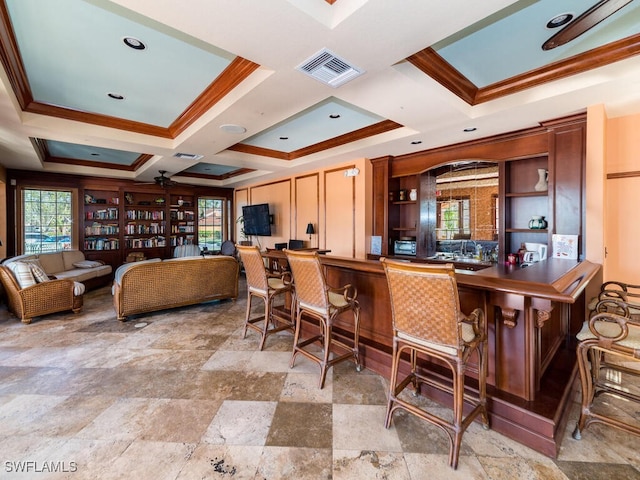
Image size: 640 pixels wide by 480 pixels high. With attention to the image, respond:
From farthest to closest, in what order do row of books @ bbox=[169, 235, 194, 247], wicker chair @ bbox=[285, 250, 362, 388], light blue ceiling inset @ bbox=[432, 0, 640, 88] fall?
row of books @ bbox=[169, 235, 194, 247], wicker chair @ bbox=[285, 250, 362, 388], light blue ceiling inset @ bbox=[432, 0, 640, 88]

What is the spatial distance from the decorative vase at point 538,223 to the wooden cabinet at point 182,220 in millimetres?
8021

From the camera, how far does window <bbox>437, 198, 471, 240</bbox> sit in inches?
177

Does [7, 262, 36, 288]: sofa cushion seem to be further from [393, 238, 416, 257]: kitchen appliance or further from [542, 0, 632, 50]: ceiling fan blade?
[542, 0, 632, 50]: ceiling fan blade

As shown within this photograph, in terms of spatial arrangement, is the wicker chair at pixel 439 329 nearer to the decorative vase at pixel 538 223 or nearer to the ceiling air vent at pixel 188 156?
the decorative vase at pixel 538 223

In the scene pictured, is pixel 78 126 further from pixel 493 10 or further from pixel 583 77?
pixel 583 77

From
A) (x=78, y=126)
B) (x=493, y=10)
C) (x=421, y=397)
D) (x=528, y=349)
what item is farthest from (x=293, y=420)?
(x=78, y=126)

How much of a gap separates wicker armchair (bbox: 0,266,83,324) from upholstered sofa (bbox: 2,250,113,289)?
1171mm

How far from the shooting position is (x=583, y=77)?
8.17ft

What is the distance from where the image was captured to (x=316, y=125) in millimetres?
4234

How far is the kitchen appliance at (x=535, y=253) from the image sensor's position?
3.47 meters

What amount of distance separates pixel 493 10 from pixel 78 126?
477 centimetres

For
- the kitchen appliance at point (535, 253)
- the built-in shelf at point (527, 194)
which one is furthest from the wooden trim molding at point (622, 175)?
the kitchen appliance at point (535, 253)

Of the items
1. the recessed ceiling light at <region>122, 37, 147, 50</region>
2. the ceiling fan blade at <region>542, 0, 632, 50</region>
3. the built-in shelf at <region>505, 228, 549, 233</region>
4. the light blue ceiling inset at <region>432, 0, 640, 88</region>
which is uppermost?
the recessed ceiling light at <region>122, 37, 147, 50</region>

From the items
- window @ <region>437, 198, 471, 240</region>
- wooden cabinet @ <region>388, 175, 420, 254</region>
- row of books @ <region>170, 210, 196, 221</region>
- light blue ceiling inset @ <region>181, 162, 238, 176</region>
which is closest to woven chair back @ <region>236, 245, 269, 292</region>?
wooden cabinet @ <region>388, 175, 420, 254</region>
